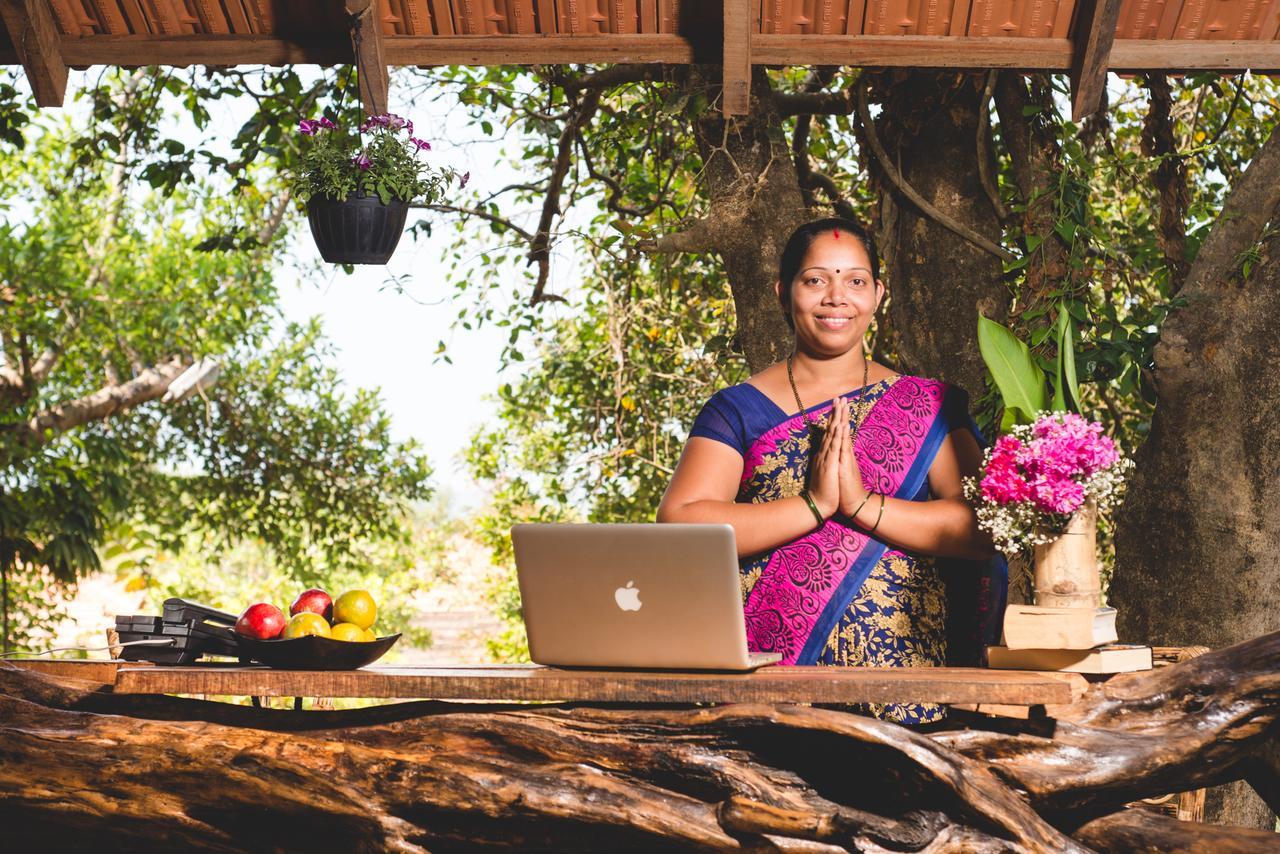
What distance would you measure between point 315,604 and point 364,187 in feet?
4.66

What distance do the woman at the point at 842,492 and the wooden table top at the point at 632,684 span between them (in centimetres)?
15

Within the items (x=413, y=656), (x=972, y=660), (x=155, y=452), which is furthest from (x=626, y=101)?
(x=413, y=656)

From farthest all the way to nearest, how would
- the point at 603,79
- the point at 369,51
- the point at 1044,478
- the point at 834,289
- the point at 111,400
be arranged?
1. the point at 111,400
2. the point at 603,79
3. the point at 369,51
4. the point at 834,289
5. the point at 1044,478

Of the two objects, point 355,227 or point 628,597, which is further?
point 355,227

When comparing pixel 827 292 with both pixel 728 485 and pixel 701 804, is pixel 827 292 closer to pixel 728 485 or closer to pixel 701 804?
pixel 728 485

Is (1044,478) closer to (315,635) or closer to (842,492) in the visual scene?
(842,492)

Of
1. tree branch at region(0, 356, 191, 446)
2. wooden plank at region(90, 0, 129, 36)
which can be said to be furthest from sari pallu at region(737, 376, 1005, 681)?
tree branch at region(0, 356, 191, 446)

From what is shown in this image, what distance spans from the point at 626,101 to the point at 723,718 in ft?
13.5

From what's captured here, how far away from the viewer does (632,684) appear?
Answer: 2240mm

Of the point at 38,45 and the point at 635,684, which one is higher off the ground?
the point at 38,45

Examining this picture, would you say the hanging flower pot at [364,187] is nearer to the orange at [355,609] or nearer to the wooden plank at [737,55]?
the wooden plank at [737,55]

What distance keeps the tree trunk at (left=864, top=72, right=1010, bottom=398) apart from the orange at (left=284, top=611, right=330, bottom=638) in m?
2.41

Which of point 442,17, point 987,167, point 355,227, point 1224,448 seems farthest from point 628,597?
point 987,167

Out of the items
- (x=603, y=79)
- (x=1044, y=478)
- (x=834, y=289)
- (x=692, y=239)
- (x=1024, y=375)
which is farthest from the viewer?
(x=603, y=79)
